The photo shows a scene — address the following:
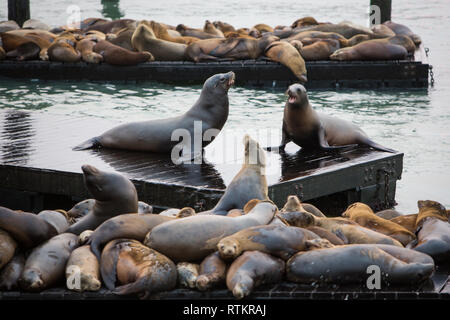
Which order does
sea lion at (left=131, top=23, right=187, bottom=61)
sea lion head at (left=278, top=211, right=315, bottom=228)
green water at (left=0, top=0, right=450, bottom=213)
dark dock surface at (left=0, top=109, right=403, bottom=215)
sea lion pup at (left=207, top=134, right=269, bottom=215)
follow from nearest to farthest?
sea lion head at (left=278, top=211, right=315, bottom=228)
sea lion pup at (left=207, top=134, right=269, bottom=215)
dark dock surface at (left=0, top=109, right=403, bottom=215)
green water at (left=0, top=0, right=450, bottom=213)
sea lion at (left=131, top=23, right=187, bottom=61)

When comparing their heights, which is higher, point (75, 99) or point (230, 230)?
point (230, 230)

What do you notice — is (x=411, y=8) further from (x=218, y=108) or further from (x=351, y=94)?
(x=218, y=108)

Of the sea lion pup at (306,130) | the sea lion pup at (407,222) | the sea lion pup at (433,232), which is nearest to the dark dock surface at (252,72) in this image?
the sea lion pup at (306,130)

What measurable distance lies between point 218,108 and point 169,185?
1.20 m

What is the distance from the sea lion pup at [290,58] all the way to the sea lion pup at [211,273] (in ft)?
30.7

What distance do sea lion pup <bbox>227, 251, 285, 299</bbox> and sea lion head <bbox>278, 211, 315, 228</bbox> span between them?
47cm

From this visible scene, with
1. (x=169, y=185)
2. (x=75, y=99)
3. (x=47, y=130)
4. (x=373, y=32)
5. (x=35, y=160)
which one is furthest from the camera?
(x=373, y=32)

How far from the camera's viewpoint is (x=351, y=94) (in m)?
13.3

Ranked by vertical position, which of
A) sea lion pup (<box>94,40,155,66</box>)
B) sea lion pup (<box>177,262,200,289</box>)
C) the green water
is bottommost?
the green water

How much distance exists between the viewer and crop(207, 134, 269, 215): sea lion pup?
5.30 meters

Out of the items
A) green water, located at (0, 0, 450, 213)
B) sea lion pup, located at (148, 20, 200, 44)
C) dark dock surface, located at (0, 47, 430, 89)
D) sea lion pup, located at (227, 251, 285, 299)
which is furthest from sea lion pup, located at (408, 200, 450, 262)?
sea lion pup, located at (148, 20, 200, 44)

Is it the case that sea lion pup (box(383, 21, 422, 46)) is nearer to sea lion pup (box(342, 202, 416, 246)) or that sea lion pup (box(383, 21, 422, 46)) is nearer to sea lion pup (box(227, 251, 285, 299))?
sea lion pup (box(342, 202, 416, 246))

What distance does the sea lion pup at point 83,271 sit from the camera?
417 cm
